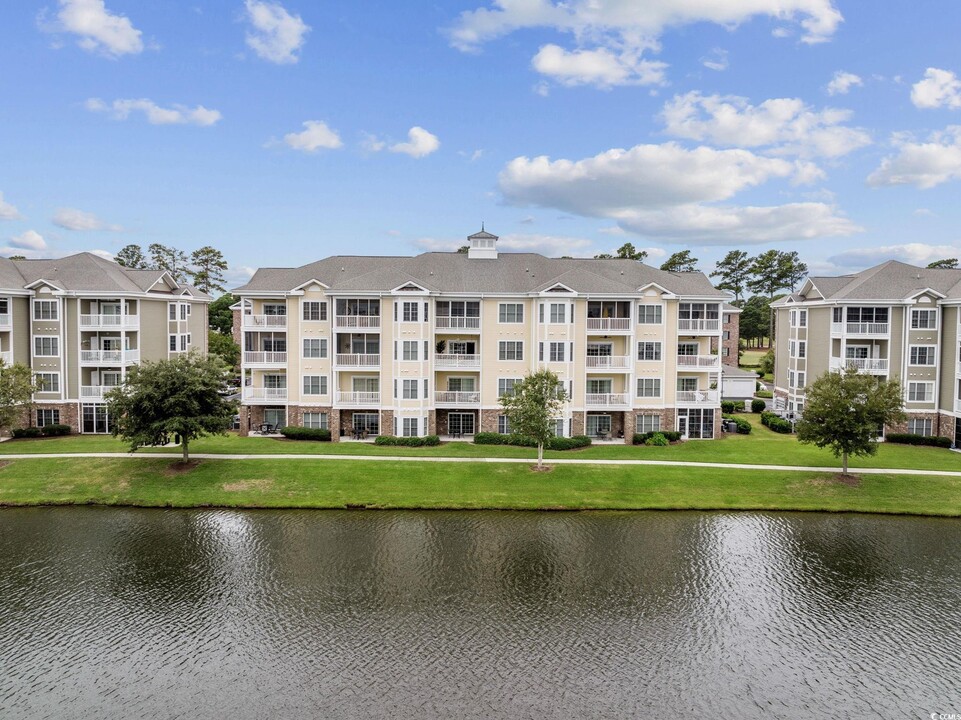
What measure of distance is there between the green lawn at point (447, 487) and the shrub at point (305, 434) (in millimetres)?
6320

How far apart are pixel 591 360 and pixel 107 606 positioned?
30.4m

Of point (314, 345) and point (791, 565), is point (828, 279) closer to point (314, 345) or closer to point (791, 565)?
point (791, 565)

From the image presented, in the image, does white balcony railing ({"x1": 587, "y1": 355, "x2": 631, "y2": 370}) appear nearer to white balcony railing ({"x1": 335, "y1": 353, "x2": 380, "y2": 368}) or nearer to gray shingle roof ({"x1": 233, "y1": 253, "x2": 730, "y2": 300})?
gray shingle roof ({"x1": 233, "y1": 253, "x2": 730, "y2": 300})

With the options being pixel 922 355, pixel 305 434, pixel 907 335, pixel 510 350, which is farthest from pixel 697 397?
pixel 305 434

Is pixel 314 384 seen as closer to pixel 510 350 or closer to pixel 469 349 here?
pixel 469 349

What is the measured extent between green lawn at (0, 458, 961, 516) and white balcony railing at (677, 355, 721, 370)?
10486 millimetres

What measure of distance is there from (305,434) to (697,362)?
27035 millimetres

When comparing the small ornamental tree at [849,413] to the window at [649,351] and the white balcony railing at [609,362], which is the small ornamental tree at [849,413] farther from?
the white balcony railing at [609,362]

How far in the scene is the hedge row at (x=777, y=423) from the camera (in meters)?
45.7

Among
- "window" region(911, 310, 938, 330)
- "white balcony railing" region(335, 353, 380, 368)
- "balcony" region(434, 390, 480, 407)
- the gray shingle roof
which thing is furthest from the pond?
"window" region(911, 310, 938, 330)

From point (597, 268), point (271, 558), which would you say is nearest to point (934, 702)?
point (271, 558)

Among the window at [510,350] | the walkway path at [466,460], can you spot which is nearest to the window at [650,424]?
the walkway path at [466,460]

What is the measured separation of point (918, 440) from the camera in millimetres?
41125

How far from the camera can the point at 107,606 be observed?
1967cm
